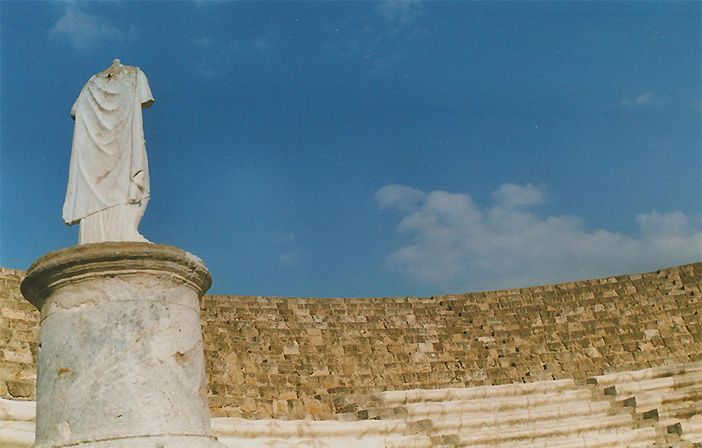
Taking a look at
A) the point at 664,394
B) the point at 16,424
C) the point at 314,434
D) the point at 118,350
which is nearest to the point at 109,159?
the point at 118,350

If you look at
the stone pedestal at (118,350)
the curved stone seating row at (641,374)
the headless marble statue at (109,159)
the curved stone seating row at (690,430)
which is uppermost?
the headless marble statue at (109,159)

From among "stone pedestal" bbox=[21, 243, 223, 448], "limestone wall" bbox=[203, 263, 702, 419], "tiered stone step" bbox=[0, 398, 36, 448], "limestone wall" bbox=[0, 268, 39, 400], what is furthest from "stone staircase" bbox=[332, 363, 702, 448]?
"stone pedestal" bbox=[21, 243, 223, 448]

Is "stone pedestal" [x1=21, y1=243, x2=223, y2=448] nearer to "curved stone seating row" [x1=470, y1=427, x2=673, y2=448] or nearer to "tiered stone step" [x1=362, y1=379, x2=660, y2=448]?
"tiered stone step" [x1=362, y1=379, x2=660, y2=448]

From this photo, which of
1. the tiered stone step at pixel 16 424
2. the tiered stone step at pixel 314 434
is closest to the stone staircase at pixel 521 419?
the tiered stone step at pixel 314 434

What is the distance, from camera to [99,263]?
4848mm

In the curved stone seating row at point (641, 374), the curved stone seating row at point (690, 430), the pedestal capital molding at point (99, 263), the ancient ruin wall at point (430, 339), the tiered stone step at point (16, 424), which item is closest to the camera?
the pedestal capital molding at point (99, 263)

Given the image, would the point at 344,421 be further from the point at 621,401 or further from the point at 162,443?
the point at 162,443

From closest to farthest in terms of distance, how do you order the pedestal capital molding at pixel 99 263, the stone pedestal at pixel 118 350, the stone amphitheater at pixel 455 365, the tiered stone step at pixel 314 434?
the stone pedestal at pixel 118 350 → the pedestal capital molding at pixel 99 263 → the tiered stone step at pixel 314 434 → the stone amphitheater at pixel 455 365

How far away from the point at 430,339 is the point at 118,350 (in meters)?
9.16

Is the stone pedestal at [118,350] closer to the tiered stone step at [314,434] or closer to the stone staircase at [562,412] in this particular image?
the tiered stone step at [314,434]

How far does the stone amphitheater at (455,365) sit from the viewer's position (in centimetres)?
1022

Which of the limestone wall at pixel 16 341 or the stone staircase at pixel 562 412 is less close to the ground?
the limestone wall at pixel 16 341

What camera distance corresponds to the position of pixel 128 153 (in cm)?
554

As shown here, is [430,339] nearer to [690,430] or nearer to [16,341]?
[690,430]
